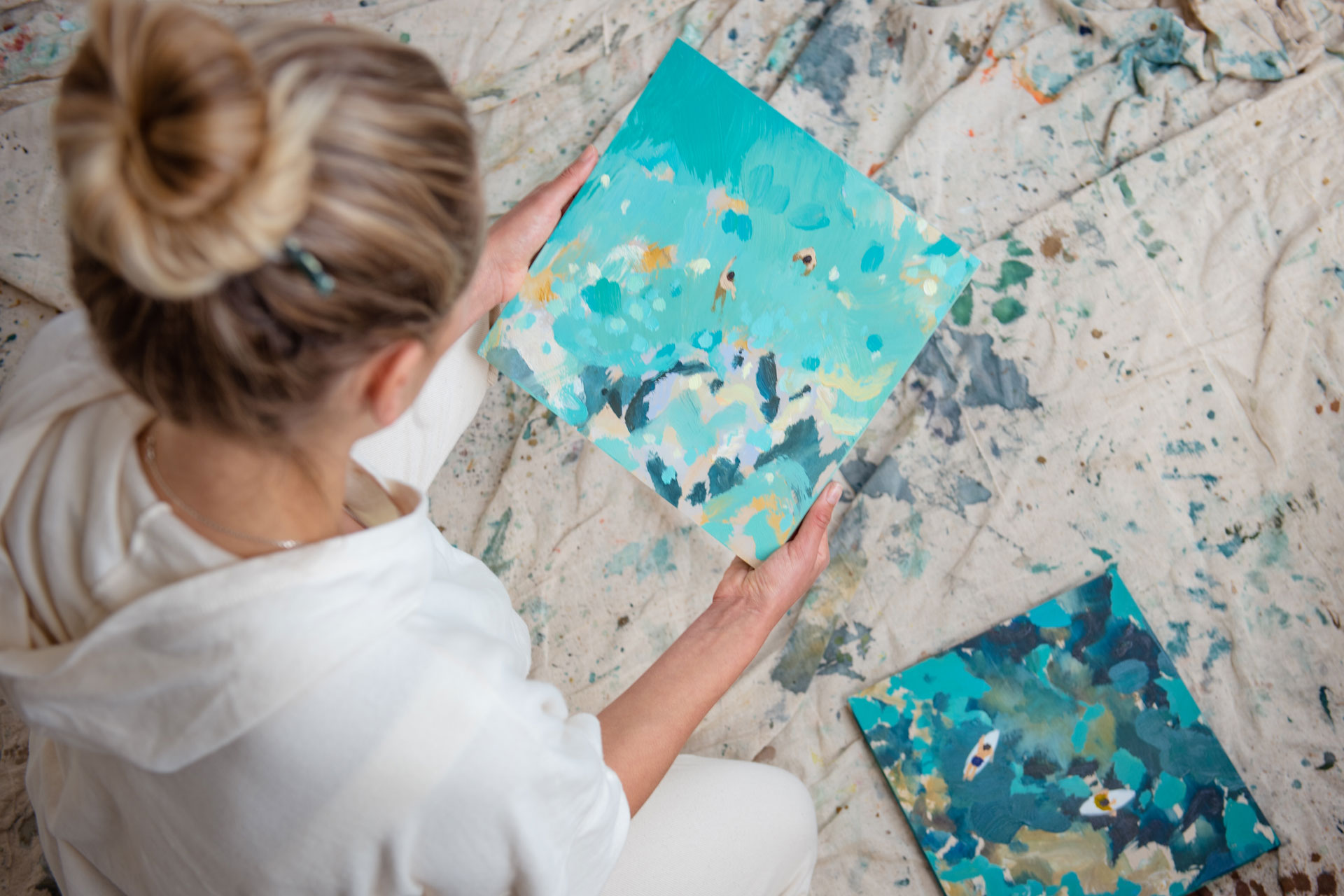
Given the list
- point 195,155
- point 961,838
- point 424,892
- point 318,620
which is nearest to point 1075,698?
point 961,838

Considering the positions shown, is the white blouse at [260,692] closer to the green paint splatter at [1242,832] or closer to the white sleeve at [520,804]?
the white sleeve at [520,804]

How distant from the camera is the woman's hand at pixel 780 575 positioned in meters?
1.22

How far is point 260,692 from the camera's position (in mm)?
670

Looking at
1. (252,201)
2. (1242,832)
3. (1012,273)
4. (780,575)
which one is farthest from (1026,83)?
(252,201)

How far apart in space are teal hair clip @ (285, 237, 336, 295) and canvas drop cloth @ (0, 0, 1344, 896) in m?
1.03

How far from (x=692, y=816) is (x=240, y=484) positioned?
73 cm

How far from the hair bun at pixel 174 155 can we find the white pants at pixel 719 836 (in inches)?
34.5

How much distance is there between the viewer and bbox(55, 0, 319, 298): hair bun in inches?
19.9

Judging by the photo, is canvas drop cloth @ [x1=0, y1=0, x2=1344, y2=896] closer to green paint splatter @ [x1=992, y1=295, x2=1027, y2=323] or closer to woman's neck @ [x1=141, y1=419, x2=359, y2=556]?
green paint splatter @ [x1=992, y1=295, x2=1027, y2=323]

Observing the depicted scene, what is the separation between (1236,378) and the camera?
1473mm

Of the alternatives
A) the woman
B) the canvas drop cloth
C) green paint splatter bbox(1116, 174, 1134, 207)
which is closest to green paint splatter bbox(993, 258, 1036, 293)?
the canvas drop cloth

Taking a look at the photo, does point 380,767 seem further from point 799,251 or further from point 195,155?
point 799,251

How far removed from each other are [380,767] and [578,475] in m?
0.93

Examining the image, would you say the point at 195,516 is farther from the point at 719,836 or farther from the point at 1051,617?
the point at 1051,617
